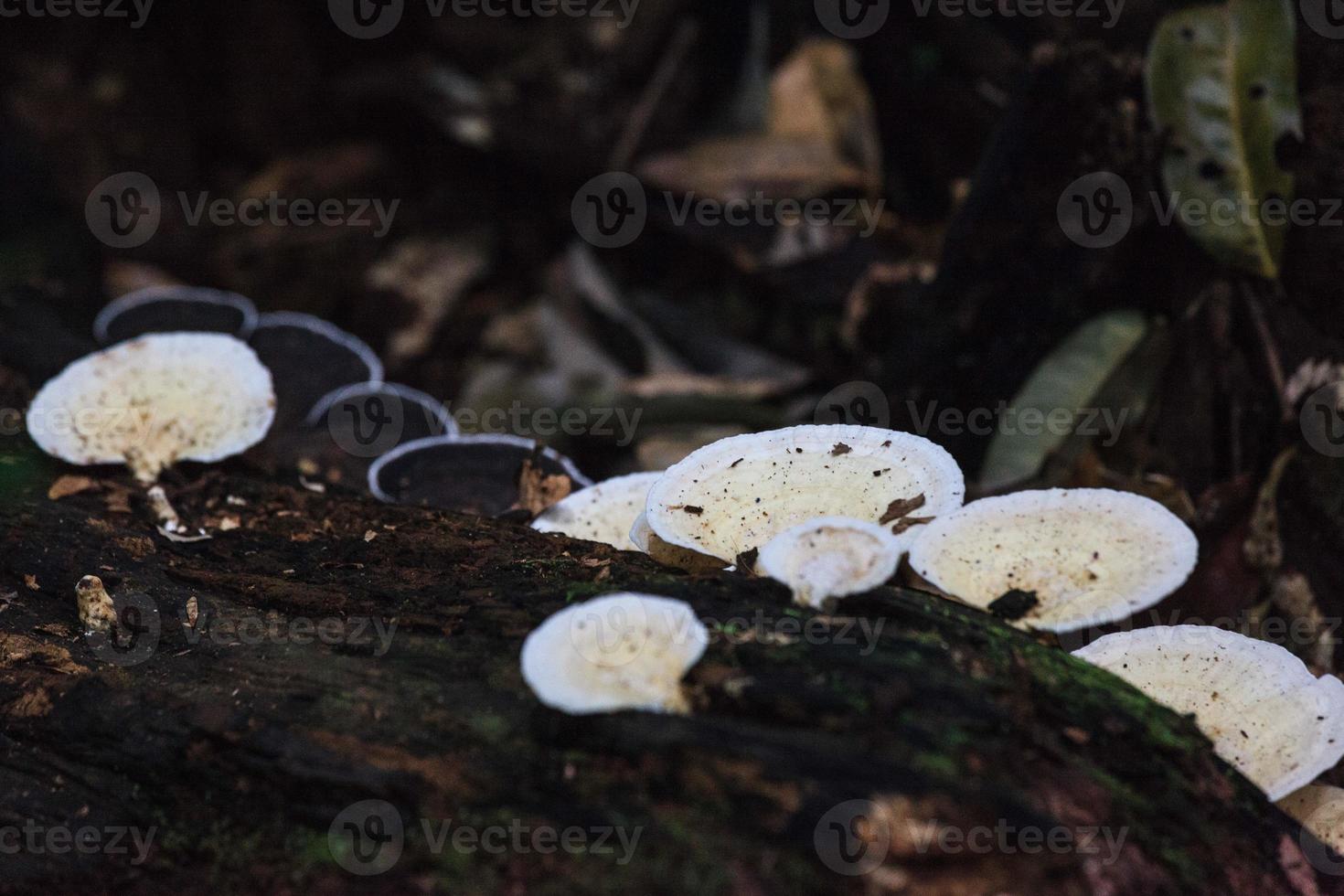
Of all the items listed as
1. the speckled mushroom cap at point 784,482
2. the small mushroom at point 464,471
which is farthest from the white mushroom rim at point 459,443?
the speckled mushroom cap at point 784,482

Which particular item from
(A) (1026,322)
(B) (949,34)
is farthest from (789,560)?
(B) (949,34)

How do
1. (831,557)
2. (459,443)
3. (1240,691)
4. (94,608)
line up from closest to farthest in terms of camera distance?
(831,557) < (1240,691) < (94,608) < (459,443)

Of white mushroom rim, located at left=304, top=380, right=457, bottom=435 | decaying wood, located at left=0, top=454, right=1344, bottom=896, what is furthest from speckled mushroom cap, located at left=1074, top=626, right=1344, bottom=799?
white mushroom rim, located at left=304, top=380, right=457, bottom=435

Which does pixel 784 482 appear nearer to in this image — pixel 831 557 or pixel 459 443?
pixel 831 557

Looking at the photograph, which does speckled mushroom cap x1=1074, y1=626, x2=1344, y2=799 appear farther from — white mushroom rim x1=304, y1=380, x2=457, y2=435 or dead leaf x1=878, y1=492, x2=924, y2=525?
white mushroom rim x1=304, y1=380, x2=457, y2=435

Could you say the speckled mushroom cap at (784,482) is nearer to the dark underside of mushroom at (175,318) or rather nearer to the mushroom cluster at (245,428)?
the mushroom cluster at (245,428)

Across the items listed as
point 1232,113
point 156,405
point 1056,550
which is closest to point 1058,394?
point 1232,113

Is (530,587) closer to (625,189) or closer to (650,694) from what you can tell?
(650,694)
